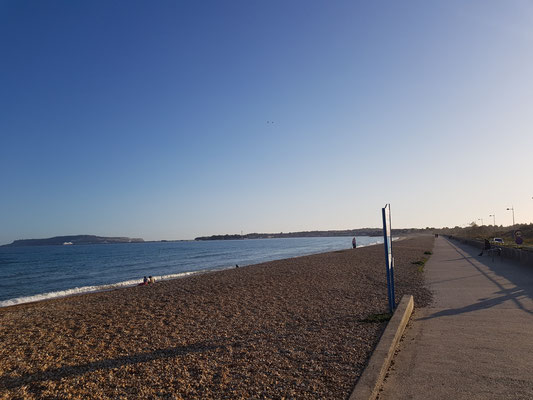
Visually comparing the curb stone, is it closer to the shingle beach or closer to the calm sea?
the shingle beach

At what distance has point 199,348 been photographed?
6578 millimetres

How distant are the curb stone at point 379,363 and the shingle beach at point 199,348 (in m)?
0.20

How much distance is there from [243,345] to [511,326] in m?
4.77

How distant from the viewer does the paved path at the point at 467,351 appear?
170 inches

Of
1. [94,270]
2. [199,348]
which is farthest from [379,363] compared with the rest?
[94,270]

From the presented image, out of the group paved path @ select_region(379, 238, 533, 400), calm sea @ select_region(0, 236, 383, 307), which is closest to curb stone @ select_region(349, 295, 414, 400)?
paved path @ select_region(379, 238, 533, 400)

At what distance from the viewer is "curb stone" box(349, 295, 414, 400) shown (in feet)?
13.6

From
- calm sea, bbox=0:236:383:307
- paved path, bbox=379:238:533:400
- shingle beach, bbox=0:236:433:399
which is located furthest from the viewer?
calm sea, bbox=0:236:383:307

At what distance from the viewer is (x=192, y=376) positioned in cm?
515

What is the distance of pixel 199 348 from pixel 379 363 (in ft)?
9.98

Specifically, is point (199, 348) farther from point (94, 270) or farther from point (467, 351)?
point (94, 270)

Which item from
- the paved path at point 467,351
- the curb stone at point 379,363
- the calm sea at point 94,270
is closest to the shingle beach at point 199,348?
the curb stone at point 379,363

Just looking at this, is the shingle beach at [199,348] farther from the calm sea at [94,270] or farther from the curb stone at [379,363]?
the calm sea at [94,270]

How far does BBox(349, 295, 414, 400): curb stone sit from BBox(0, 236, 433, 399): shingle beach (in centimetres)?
20
